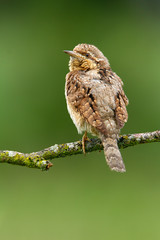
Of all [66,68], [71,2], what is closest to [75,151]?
[66,68]

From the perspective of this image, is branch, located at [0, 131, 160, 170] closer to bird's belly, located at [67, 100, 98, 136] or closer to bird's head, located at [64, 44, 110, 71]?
bird's belly, located at [67, 100, 98, 136]

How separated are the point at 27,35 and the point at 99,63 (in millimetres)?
4652

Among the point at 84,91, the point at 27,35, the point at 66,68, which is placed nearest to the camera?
the point at 84,91

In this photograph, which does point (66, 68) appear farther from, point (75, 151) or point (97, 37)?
point (75, 151)

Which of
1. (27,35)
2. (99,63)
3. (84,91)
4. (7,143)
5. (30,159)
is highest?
(27,35)

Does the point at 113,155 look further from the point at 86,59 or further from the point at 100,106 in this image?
the point at 86,59

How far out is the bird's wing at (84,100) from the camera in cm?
414

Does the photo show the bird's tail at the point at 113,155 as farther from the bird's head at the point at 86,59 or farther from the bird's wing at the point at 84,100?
the bird's head at the point at 86,59

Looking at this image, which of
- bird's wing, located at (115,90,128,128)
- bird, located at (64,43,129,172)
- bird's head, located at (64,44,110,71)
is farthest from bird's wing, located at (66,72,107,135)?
bird's head, located at (64,44,110,71)

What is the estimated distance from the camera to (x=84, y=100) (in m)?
4.32

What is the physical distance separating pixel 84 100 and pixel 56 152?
2.21ft

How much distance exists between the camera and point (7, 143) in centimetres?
748

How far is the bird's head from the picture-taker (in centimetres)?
502

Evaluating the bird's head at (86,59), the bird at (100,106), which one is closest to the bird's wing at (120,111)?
the bird at (100,106)
